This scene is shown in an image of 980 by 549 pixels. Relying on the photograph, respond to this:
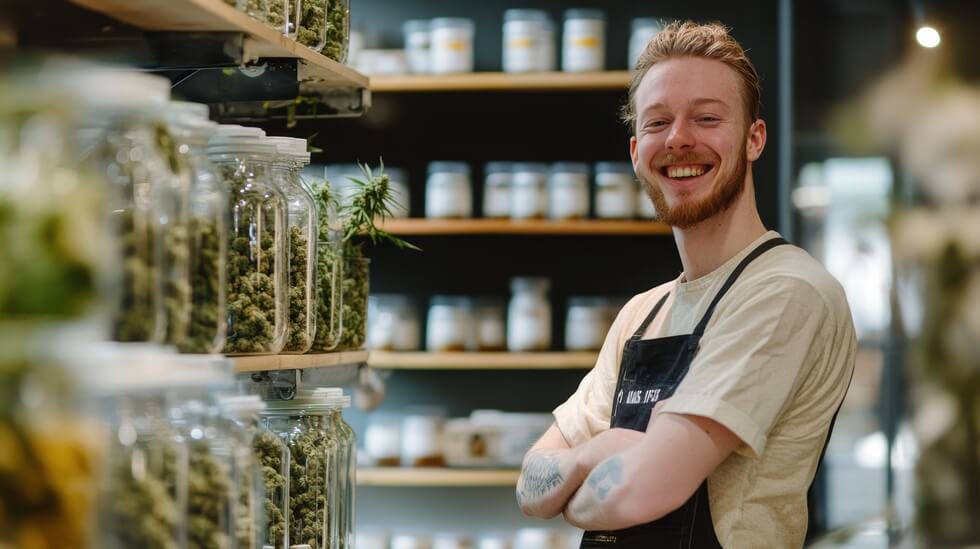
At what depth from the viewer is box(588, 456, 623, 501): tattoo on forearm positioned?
4.95 feet

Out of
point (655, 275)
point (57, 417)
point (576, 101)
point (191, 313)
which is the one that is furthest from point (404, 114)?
point (57, 417)

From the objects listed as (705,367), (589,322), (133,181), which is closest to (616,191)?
(589,322)

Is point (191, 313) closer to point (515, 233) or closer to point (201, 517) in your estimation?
point (201, 517)

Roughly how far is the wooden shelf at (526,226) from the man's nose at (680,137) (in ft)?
4.71

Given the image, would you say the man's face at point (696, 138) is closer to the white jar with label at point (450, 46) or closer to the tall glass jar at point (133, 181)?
the tall glass jar at point (133, 181)

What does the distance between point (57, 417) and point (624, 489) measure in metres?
0.88

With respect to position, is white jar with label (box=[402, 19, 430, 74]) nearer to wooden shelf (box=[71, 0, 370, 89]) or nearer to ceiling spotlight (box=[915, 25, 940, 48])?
ceiling spotlight (box=[915, 25, 940, 48])

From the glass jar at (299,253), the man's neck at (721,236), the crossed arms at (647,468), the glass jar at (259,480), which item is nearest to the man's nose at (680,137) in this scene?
the man's neck at (721,236)

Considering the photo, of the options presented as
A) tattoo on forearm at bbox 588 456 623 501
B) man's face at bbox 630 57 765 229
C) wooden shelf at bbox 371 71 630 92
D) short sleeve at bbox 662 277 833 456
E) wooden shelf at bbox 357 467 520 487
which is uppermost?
wooden shelf at bbox 371 71 630 92

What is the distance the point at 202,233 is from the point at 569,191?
2.20m

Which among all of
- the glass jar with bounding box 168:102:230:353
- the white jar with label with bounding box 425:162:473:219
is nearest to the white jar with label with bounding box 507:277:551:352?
the white jar with label with bounding box 425:162:473:219

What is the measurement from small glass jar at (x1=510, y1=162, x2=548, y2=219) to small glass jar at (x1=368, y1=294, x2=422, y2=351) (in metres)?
0.41

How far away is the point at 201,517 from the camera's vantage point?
1.00 metres

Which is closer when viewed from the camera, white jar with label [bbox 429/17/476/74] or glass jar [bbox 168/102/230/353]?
glass jar [bbox 168/102/230/353]
